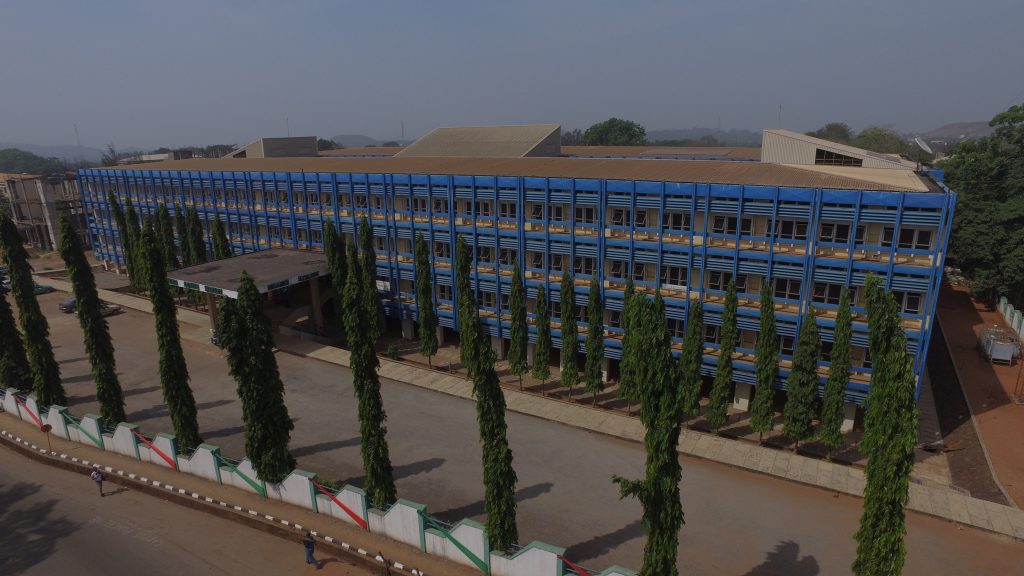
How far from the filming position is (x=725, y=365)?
29844 mm

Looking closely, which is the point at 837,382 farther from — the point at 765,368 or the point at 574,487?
the point at 574,487

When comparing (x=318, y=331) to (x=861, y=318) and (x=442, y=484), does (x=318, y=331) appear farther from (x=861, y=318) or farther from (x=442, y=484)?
(x=861, y=318)

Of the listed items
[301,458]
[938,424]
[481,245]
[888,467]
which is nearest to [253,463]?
[301,458]

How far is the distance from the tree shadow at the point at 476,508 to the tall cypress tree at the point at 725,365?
969cm

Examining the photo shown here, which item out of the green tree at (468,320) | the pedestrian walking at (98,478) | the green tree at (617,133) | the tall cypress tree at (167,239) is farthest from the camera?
the green tree at (617,133)

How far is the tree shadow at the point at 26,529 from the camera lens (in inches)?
892

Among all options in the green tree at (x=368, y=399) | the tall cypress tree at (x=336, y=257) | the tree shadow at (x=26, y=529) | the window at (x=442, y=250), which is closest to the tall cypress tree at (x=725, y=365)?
the green tree at (x=368, y=399)

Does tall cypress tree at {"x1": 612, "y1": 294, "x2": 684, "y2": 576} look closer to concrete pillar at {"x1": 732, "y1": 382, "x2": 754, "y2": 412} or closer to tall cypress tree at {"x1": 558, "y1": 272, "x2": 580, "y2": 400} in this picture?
tall cypress tree at {"x1": 558, "y1": 272, "x2": 580, "y2": 400}

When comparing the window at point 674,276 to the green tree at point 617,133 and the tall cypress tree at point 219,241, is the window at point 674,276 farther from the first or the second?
the green tree at point 617,133

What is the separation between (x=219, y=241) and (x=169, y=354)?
27935mm

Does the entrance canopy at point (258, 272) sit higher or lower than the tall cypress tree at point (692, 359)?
higher

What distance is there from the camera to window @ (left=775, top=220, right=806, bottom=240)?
1181 inches

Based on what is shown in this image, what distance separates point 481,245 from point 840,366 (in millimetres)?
22868

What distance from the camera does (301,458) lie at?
29.7 metres
